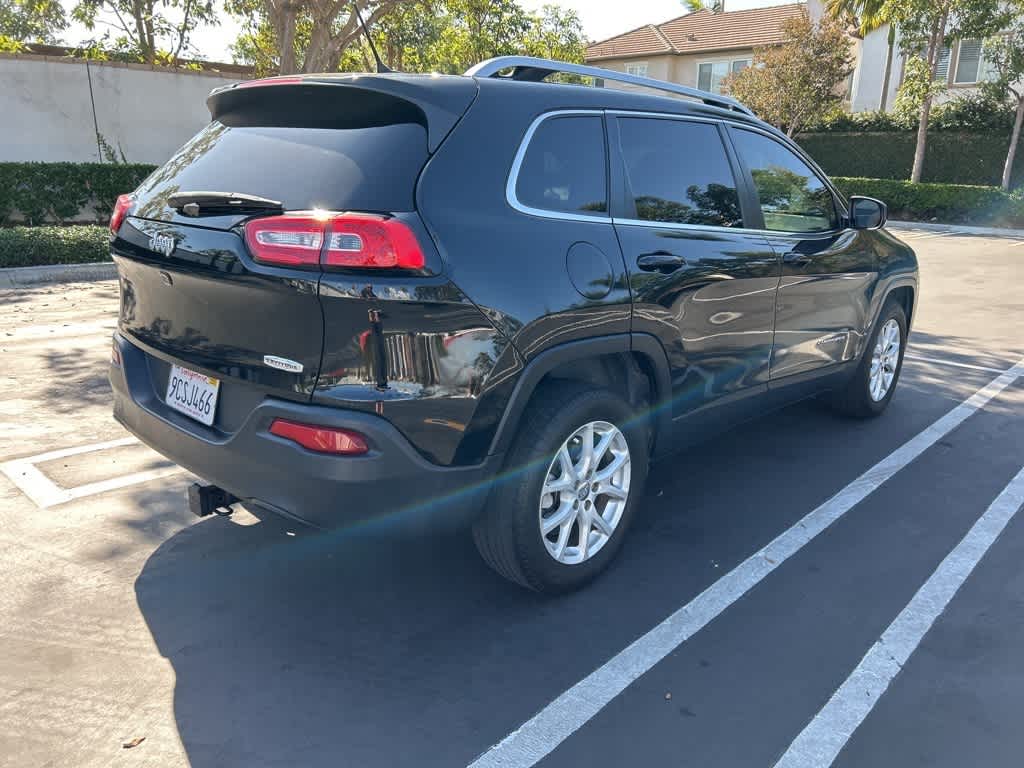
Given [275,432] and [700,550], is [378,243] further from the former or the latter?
[700,550]

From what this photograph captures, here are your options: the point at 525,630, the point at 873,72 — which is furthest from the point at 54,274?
the point at 873,72

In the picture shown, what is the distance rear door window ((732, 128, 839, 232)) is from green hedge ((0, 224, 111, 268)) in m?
8.50

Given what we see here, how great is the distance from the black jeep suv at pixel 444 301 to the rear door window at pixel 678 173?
1cm

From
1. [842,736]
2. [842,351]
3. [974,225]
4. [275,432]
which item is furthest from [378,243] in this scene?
[974,225]

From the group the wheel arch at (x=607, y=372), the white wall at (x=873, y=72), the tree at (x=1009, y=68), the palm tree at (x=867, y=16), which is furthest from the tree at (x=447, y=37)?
the wheel arch at (x=607, y=372)

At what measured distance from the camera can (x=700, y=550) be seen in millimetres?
3625

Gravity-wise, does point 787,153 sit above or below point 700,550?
above

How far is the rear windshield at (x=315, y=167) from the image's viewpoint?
252cm

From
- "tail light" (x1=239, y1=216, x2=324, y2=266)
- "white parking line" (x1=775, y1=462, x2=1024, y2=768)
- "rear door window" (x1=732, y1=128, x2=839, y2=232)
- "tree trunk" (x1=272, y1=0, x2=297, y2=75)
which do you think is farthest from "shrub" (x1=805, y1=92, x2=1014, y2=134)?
"tail light" (x1=239, y1=216, x2=324, y2=266)

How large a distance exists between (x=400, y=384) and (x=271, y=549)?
1.47 m

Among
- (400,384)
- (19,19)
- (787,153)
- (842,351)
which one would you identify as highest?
(19,19)

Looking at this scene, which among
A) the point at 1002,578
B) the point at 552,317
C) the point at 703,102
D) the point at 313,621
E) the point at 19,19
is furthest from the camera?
the point at 19,19

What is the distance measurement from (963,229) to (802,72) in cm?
859

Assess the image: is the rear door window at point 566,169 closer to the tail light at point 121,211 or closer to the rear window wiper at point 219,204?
the rear window wiper at point 219,204
